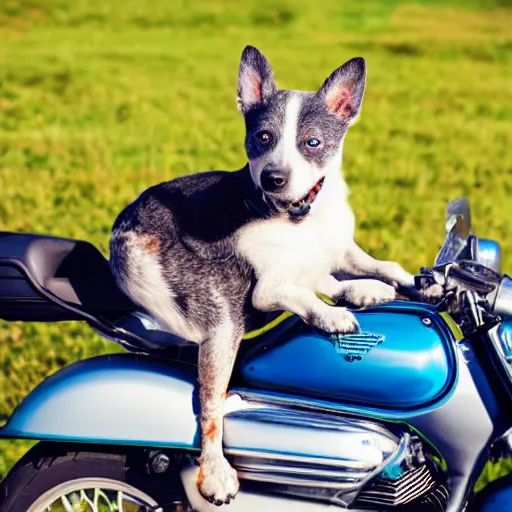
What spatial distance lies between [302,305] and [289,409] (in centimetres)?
30

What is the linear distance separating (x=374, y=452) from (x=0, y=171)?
6.18 meters

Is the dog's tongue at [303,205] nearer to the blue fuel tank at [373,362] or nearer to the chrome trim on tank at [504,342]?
the blue fuel tank at [373,362]

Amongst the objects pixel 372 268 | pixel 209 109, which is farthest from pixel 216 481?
pixel 209 109

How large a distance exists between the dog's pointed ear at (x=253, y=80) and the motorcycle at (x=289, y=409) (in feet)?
1.79

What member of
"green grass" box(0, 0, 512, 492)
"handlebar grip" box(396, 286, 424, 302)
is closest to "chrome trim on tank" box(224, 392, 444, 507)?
"handlebar grip" box(396, 286, 424, 302)

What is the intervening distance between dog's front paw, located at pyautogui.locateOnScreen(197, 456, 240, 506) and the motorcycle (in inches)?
2.0

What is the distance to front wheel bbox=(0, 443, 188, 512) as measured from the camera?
2.54 meters

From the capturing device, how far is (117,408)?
2.49 metres

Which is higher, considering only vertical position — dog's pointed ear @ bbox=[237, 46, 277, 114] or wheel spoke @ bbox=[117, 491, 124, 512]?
dog's pointed ear @ bbox=[237, 46, 277, 114]

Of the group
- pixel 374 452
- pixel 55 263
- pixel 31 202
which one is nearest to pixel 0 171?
pixel 31 202

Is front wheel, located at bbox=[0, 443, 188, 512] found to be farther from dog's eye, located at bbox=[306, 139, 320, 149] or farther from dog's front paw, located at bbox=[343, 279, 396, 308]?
dog's eye, located at bbox=[306, 139, 320, 149]

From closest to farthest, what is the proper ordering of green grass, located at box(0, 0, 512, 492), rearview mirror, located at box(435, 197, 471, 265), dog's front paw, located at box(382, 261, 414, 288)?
dog's front paw, located at box(382, 261, 414, 288)
rearview mirror, located at box(435, 197, 471, 265)
green grass, located at box(0, 0, 512, 492)

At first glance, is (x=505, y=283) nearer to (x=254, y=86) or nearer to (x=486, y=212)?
(x=254, y=86)

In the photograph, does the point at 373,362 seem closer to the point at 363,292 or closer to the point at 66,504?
the point at 363,292
